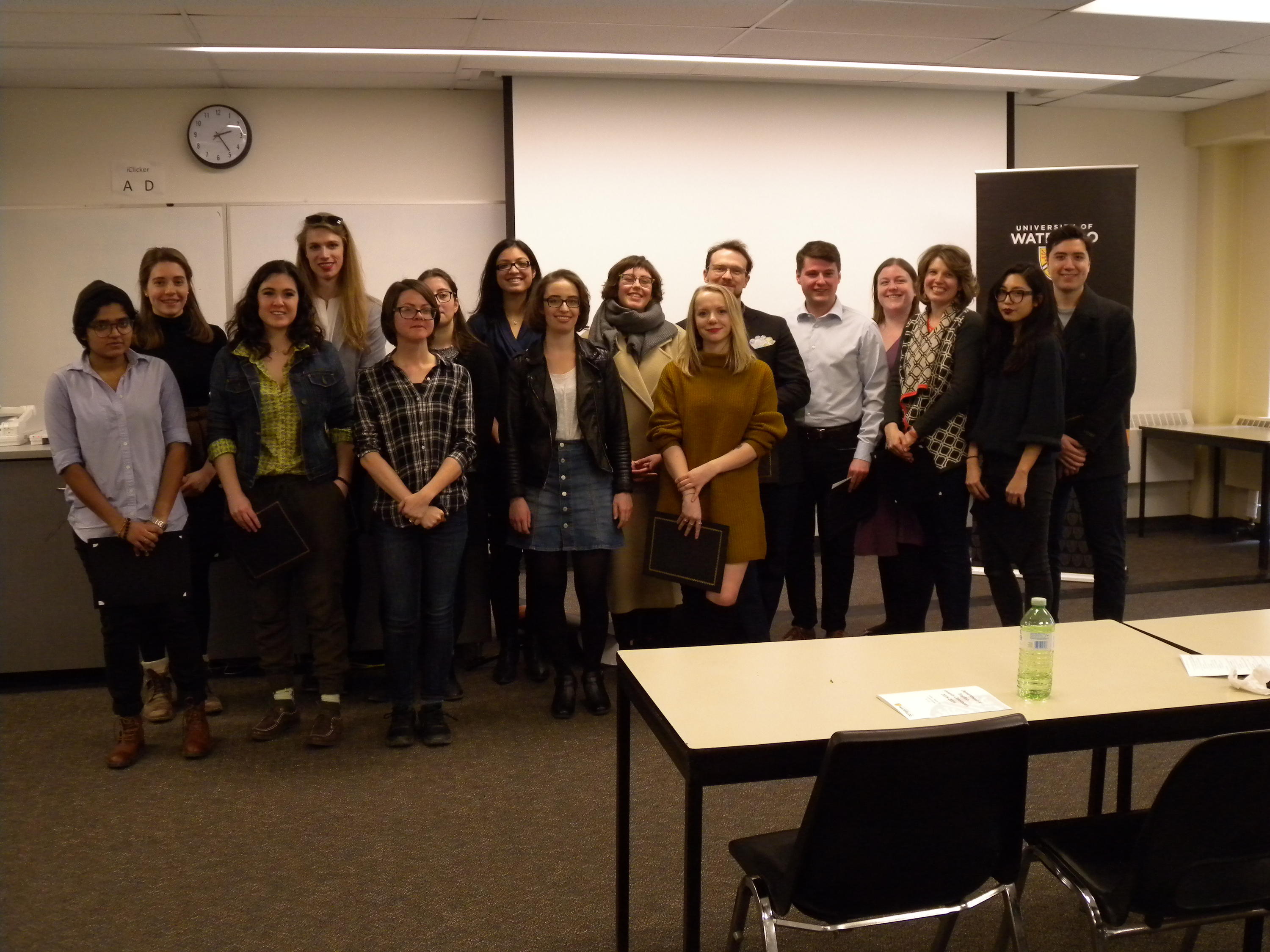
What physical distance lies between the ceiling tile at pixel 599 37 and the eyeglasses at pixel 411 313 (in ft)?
6.40

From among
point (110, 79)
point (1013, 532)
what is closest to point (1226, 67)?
point (1013, 532)

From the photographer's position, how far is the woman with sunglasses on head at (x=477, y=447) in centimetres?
367

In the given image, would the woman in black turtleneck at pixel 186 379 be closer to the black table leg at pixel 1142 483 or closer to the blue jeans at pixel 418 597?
the blue jeans at pixel 418 597

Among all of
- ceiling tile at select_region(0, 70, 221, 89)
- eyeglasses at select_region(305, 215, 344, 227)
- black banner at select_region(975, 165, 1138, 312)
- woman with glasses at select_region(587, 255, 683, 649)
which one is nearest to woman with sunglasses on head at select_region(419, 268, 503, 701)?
eyeglasses at select_region(305, 215, 344, 227)

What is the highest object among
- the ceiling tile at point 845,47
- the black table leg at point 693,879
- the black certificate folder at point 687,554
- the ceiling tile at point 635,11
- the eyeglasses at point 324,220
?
the ceiling tile at point 845,47

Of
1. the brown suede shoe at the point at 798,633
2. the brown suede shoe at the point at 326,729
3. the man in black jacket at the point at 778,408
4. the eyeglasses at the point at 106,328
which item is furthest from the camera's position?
the brown suede shoe at the point at 798,633

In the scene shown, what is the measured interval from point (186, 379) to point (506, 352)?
1.05 m

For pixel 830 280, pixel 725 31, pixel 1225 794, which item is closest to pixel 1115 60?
pixel 725 31

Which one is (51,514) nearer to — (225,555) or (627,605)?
(225,555)

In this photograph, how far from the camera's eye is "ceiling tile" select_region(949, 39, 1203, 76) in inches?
211

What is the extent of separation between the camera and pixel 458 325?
3787 millimetres

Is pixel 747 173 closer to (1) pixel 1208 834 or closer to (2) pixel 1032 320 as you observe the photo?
(2) pixel 1032 320

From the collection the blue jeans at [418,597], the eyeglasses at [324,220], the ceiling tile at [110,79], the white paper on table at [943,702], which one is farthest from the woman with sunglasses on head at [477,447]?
the ceiling tile at [110,79]

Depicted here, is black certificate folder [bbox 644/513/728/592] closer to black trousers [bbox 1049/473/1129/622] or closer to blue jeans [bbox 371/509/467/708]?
blue jeans [bbox 371/509/467/708]
